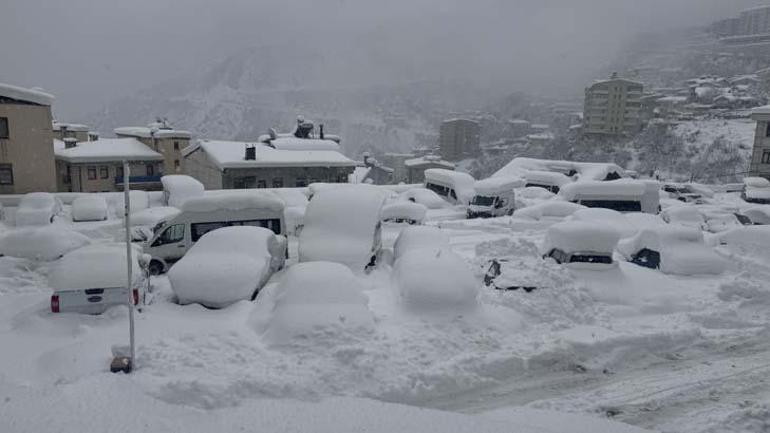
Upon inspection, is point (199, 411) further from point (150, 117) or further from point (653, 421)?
point (150, 117)

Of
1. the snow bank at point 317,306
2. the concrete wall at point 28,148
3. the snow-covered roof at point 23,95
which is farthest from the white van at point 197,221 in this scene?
the snow-covered roof at point 23,95

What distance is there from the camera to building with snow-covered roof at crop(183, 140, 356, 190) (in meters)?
31.4

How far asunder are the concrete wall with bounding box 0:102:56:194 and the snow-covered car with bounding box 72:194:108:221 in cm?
586

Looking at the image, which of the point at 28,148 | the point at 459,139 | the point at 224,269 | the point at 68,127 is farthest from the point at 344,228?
the point at 459,139

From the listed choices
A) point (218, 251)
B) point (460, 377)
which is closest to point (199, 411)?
point (460, 377)

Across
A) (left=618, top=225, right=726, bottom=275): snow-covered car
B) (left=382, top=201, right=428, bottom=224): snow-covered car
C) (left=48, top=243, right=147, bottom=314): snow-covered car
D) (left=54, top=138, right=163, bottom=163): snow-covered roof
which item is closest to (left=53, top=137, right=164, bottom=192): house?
(left=54, top=138, right=163, bottom=163): snow-covered roof

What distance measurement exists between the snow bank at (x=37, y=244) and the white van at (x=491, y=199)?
1669 centimetres

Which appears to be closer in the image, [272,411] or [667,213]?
[272,411]

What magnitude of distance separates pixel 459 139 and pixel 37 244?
103 metres

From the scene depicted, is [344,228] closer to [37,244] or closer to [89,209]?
[37,244]

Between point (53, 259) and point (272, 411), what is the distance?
1101 cm

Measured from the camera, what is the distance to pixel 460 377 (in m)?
7.56

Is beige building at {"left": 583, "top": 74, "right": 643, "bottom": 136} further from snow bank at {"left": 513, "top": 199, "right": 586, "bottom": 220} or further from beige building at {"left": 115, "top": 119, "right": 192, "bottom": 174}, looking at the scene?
beige building at {"left": 115, "top": 119, "right": 192, "bottom": 174}

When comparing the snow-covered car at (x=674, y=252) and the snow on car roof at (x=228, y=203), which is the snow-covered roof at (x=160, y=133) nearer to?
the snow on car roof at (x=228, y=203)
